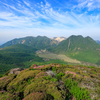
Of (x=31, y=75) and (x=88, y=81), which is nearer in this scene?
(x=88, y=81)

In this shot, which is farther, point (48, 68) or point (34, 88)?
point (48, 68)

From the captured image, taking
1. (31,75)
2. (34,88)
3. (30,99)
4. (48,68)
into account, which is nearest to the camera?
(30,99)

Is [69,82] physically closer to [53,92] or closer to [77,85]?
[77,85]

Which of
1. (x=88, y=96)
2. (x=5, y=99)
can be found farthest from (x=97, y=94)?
(x=5, y=99)

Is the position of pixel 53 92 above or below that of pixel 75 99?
above

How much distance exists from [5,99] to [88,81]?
50.9 ft

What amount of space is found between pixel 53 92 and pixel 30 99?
142 inches

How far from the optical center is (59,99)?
9.60 m

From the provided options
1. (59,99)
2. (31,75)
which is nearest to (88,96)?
(59,99)

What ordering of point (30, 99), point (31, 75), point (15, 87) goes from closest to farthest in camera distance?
1. point (30, 99)
2. point (15, 87)
3. point (31, 75)

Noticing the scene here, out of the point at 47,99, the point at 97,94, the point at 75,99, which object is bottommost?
the point at 75,99

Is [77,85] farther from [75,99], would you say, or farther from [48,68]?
[48,68]

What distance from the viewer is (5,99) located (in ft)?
29.5

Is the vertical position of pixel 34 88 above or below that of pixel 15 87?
above
